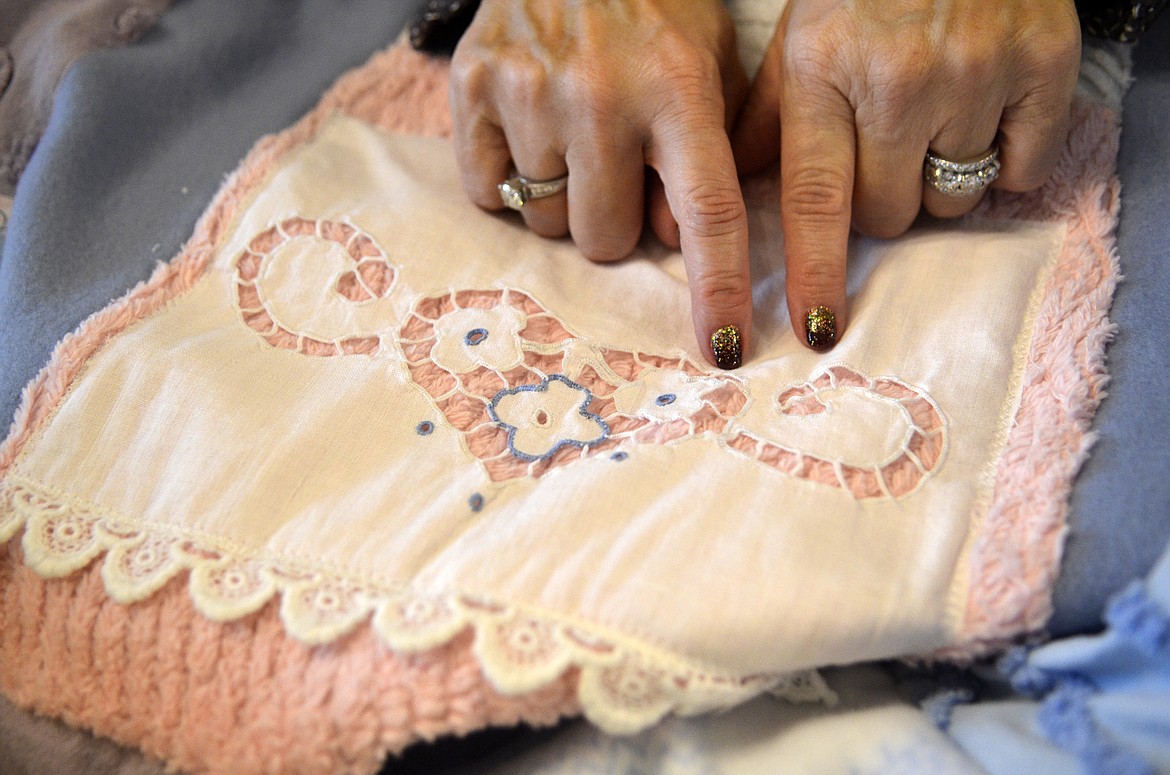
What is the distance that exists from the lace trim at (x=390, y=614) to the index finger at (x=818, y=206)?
304 mm

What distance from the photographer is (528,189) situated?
803 millimetres

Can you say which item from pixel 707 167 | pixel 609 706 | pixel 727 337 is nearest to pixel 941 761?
pixel 609 706

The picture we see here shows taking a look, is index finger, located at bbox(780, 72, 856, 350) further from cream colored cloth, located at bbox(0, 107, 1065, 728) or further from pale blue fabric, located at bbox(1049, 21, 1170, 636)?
pale blue fabric, located at bbox(1049, 21, 1170, 636)

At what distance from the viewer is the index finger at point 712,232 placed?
0.71 meters

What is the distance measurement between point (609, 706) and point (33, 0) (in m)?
1.05

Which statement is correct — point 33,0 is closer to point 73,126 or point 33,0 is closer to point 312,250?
point 73,126

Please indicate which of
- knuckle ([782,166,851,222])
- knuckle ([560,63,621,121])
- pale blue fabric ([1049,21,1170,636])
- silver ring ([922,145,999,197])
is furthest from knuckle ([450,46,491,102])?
pale blue fabric ([1049,21,1170,636])

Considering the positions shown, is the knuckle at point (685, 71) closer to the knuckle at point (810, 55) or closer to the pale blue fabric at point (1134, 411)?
the knuckle at point (810, 55)

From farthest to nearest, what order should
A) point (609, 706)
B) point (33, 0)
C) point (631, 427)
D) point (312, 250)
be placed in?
point (33, 0)
point (312, 250)
point (631, 427)
point (609, 706)

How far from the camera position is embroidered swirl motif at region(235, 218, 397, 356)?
715 millimetres

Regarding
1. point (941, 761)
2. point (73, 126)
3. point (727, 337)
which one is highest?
point (73, 126)

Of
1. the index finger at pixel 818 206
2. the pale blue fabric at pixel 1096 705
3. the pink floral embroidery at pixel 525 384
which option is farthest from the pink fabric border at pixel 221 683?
the index finger at pixel 818 206

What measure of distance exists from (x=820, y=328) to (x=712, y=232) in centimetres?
12

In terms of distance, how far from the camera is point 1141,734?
0.49 metres
